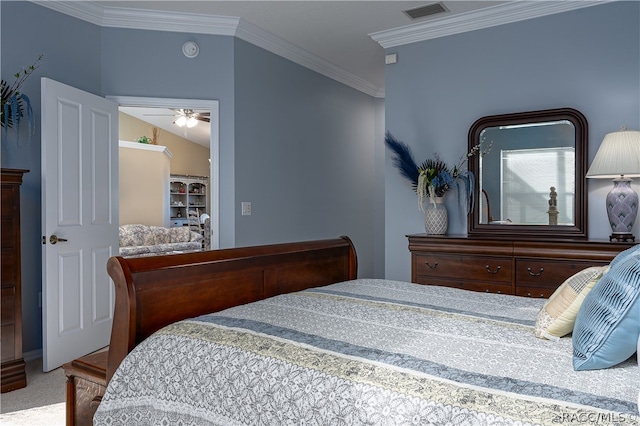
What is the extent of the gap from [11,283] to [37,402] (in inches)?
29.9

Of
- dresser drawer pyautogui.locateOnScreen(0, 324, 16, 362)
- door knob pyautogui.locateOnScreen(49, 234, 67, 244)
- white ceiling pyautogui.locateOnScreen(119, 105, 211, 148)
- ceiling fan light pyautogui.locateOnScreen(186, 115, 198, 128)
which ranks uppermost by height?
white ceiling pyautogui.locateOnScreen(119, 105, 211, 148)

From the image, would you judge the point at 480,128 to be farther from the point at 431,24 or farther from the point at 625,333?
the point at 625,333

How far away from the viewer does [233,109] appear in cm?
408

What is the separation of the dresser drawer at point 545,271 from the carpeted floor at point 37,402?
2.93 metres

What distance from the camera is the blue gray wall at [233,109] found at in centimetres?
347

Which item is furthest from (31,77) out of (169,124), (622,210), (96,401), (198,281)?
(169,124)

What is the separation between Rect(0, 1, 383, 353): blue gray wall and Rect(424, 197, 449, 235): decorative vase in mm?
1493

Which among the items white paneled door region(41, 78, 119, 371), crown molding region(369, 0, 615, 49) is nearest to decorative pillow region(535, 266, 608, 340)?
crown molding region(369, 0, 615, 49)

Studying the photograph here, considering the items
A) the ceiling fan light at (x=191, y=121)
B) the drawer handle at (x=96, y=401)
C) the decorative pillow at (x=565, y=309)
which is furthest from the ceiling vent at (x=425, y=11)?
the ceiling fan light at (x=191, y=121)

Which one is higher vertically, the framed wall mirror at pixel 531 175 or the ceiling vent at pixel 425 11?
the ceiling vent at pixel 425 11

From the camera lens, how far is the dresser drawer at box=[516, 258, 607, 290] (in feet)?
10.3

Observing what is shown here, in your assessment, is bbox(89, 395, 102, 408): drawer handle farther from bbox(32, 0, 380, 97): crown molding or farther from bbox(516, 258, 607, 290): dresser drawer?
bbox(32, 0, 380, 97): crown molding

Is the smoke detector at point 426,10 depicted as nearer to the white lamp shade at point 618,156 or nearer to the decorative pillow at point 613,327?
the white lamp shade at point 618,156

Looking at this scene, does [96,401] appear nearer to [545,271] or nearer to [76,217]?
[76,217]
